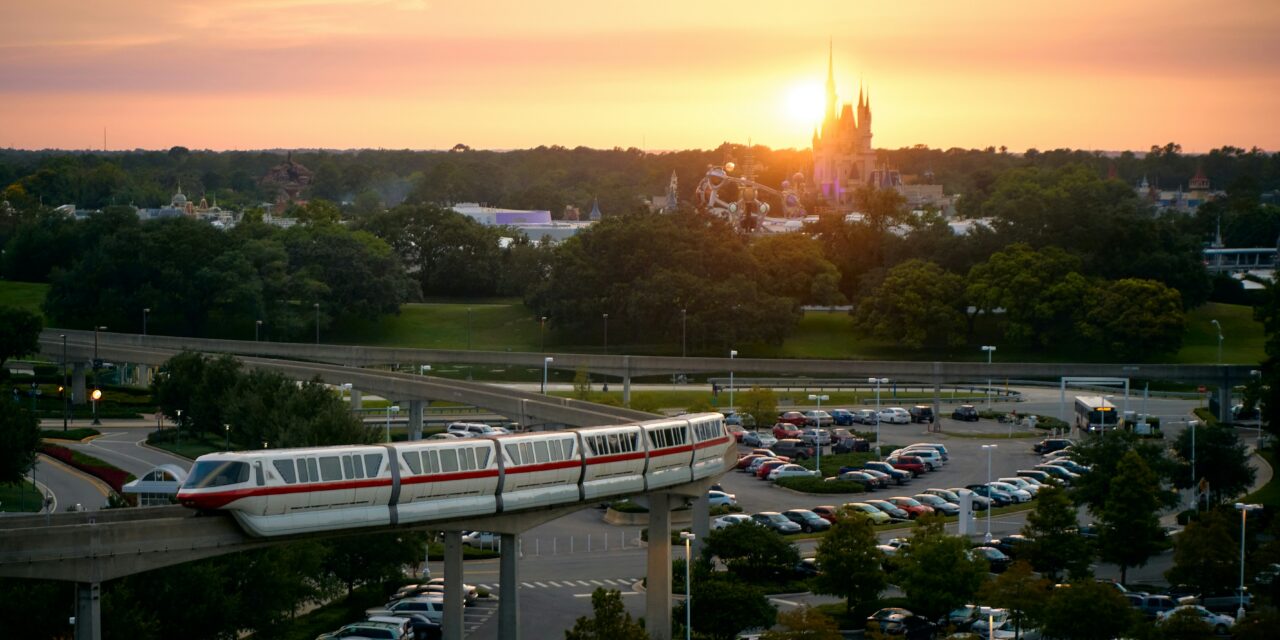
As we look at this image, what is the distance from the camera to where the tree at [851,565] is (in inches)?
2276

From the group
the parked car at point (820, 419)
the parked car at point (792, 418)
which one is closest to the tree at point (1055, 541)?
the parked car at point (820, 419)

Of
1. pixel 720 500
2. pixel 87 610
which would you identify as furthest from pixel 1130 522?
pixel 87 610

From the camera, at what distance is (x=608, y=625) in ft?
159

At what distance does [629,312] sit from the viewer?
13388 cm

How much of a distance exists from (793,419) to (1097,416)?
17.0 meters

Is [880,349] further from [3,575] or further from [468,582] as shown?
[3,575]

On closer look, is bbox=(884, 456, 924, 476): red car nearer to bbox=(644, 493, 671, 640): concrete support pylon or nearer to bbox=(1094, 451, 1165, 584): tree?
bbox=(1094, 451, 1165, 584): tree

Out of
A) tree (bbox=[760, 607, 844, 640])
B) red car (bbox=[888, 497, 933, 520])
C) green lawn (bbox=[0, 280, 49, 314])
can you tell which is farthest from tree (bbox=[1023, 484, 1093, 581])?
green lawn (bbox=[0, 280, 49, 314])

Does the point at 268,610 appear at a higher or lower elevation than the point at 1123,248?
lower

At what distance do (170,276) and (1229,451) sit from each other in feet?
281

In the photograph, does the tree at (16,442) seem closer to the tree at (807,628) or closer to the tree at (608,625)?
the tree at (608,625)

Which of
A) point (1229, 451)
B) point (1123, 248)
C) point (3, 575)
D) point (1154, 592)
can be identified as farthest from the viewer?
point (1123, 248)

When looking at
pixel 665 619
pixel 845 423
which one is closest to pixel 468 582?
pixel 665 619

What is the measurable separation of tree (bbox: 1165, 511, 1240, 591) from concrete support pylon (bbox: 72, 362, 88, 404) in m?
70.8
